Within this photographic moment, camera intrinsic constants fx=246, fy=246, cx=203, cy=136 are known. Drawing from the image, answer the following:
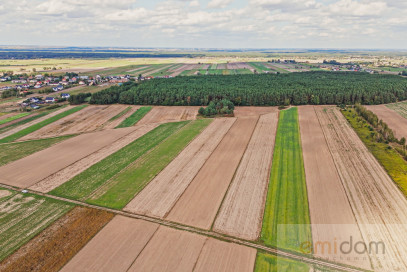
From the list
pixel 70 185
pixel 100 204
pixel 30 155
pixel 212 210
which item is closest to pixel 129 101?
pixel 30 155

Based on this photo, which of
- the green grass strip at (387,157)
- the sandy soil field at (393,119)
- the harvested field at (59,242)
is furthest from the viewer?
the sandy soil field at (393,119)

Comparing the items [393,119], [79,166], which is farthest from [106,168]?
[393,119]

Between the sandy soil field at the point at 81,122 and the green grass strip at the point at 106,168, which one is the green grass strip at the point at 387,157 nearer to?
the green grass strip at the point at 106,168

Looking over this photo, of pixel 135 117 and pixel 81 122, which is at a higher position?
pixel 135 117

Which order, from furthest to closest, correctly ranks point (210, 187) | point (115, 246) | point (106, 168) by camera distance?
point (106, 168) < point (210, 187) < point (115, 246)

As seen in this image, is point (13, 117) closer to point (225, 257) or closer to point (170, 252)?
point (170, 252)

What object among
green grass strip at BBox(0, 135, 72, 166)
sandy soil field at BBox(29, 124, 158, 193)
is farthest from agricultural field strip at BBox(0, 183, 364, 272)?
green grass strip at BBox(0, 135, 72, 166)

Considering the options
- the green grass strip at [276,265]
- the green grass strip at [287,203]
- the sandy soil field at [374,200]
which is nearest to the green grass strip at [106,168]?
the green grass strip at [276,265]

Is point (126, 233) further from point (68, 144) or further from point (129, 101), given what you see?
point (129, 101)
